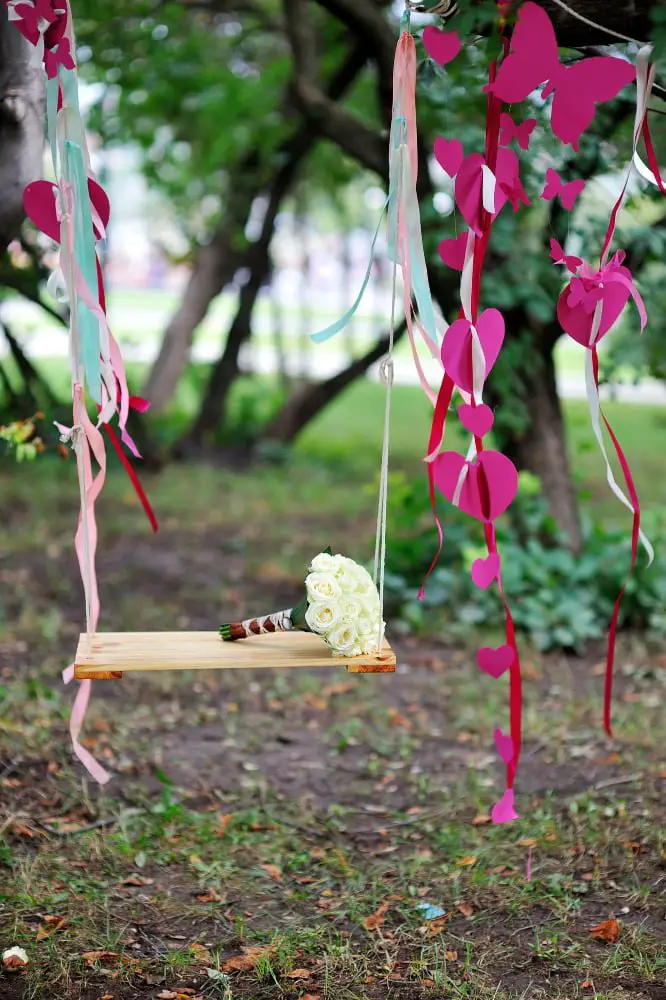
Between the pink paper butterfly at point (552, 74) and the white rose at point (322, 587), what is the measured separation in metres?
1.10

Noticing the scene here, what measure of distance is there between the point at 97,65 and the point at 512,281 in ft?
10.3

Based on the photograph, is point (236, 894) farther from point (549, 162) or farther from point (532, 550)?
point (549, 162)

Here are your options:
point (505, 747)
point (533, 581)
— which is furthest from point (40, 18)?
point (533, 581)

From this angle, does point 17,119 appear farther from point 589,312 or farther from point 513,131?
point 589,312

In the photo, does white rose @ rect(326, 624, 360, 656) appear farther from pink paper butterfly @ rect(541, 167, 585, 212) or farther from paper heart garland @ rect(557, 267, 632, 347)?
pink paper butterfly @ rect(541, 167, 585, 212)

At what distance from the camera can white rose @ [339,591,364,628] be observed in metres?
2.42

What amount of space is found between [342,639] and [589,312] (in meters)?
0.88

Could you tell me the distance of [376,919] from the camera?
278 centimetres

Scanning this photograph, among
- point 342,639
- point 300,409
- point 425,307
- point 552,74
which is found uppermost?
point 552,74

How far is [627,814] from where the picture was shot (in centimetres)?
328

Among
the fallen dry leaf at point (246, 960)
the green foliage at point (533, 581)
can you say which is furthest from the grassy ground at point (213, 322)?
the fallen dry leaf at point (246, 960)

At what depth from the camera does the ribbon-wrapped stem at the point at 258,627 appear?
258 centimetres

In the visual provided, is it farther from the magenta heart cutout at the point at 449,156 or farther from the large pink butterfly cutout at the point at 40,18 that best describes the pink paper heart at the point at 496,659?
the large pink butterfly cutout at the point at 40,18

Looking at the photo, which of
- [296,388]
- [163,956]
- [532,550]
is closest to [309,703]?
[532,550]
